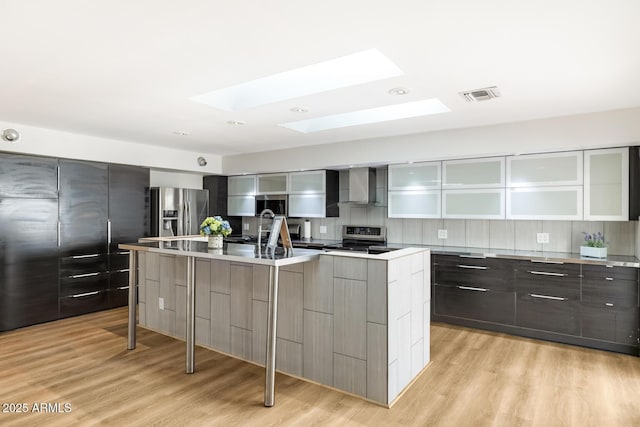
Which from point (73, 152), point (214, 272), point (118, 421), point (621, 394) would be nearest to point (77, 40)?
point (214, 272)

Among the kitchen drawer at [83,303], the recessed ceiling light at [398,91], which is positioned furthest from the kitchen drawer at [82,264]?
the recessed ceiling light at [398,91]

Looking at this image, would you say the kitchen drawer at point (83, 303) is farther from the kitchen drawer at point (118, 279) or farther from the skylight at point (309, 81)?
the skylight at point (309, 81)

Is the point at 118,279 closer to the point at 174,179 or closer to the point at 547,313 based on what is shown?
the point at 174,179

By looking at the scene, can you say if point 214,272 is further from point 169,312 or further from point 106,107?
point 106,107

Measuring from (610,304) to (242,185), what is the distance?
5557 millimetres

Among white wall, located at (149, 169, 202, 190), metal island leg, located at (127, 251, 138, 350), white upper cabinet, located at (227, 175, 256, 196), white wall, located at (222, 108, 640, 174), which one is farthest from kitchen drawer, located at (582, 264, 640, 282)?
white wall, located at (149, 169, 202, 190)

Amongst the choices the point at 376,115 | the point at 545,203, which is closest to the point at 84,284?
the point at 376,115

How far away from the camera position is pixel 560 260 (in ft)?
12.9

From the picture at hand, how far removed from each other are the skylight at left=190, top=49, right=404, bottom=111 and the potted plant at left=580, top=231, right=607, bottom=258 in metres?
2.95

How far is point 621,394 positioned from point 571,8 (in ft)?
9.16

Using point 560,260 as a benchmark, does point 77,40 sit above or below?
above

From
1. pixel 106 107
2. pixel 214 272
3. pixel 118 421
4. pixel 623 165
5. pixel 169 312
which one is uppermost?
pixel 106 107

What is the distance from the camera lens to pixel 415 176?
5.12m

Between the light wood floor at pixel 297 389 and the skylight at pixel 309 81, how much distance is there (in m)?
2.42
